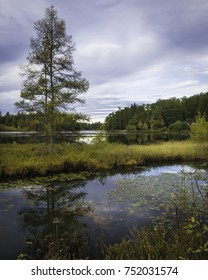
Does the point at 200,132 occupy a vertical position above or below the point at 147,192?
above

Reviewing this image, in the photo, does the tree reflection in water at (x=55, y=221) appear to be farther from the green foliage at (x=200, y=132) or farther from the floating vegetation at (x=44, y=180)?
the green foliage at (x=200, y=132)

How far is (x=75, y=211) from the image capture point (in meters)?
8.88

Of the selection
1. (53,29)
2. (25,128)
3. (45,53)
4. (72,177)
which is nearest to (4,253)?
(72,177)

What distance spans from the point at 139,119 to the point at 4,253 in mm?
120865

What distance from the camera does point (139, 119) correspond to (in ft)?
409

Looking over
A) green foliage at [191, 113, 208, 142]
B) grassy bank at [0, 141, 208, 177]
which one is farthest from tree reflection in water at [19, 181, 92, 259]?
green foliage at [191, 113, 208, 142]

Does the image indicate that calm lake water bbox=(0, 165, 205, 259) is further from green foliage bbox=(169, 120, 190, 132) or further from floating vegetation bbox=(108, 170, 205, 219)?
green foliage bbox=(169, 120, 190, 132)

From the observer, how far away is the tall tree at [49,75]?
1753 centimetres

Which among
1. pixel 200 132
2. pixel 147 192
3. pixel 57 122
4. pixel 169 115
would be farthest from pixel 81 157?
pixel 169 115

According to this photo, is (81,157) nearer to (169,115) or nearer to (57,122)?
(57,122)

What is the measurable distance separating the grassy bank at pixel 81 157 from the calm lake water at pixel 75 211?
1590 mm

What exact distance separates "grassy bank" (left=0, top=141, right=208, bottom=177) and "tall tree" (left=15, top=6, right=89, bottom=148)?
210 cm

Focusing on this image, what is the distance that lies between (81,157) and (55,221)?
30.7 ft

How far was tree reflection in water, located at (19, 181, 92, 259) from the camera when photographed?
5828mm
